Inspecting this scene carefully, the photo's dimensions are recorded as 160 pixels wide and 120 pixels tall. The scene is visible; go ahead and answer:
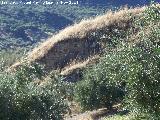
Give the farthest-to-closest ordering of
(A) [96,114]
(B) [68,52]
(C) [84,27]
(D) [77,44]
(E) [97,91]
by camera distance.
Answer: (B) [68,52] → (C) [84,27] → (D) [77,44] → (E) [97,91] → (A) [96,114]

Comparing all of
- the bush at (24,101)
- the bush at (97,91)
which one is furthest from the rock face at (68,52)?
the bush at (24,101)

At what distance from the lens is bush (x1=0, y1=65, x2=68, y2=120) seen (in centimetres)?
2573

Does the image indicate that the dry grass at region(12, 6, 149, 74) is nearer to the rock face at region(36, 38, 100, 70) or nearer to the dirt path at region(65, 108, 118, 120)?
the rock face at region(36, 38, 100, 70)

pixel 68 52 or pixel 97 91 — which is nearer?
pixel 97 91

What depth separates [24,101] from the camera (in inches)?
1084

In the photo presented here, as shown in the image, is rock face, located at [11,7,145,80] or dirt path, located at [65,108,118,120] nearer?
dirt path, located at [65,108,118,120]

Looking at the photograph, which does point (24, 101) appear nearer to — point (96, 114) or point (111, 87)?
point (96, 114)

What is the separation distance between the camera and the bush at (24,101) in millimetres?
25734

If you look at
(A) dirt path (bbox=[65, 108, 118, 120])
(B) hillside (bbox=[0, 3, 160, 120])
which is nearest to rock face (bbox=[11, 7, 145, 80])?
(B) hillside (bbox=[0, 3, 160, 120])

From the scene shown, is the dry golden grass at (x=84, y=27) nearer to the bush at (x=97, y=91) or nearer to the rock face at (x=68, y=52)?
the rock face at (x=68, y=52)

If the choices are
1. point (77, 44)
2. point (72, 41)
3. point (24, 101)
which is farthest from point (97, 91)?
point (72, 41)

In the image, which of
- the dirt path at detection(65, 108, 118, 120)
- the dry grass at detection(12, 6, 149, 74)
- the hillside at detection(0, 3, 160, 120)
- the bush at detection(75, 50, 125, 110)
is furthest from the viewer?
the dry grass at detection(12, 6, 149, 74)

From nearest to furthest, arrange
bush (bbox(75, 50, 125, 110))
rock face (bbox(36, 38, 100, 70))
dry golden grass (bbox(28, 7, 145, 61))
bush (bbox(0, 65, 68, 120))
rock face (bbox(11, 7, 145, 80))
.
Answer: bush (bbox(0, 65, 68, 120)) < bush (bbox(75, 50, 125, 110)) < rock face (bbox(11, 7, 145, 80)) < dry golden grass (bbox(28, 7, 145, 61)) < rock face (bbox(36, 38, 100, 70))

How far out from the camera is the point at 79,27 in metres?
75.9
